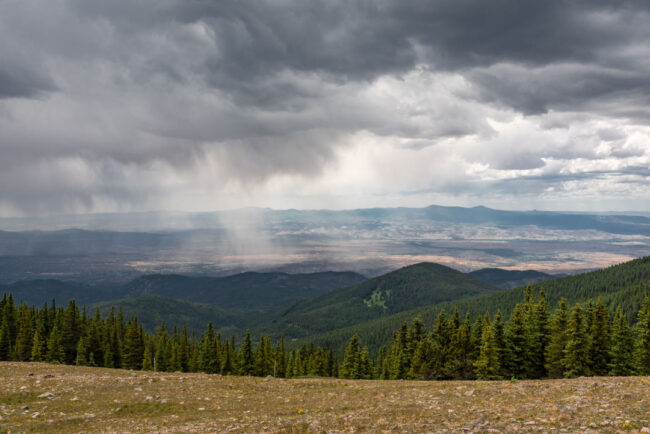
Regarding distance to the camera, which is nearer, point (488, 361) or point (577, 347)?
point (577, 347)

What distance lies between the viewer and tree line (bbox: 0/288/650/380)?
5594cm

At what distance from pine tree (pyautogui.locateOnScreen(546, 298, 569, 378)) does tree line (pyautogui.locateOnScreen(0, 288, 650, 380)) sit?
13 cm

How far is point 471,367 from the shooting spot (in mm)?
61906

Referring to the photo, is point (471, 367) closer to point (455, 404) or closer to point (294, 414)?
point (455, 404)

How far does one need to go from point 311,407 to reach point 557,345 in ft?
148

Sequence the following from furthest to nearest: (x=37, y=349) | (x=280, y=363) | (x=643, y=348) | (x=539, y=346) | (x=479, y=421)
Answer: (x=280, y=363) < (x=37, y=349) < (x=539, y=346) < (x=643, y=348) < (x=479, y=421)

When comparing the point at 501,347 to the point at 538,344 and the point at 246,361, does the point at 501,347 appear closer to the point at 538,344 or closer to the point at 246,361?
the point at 538,344

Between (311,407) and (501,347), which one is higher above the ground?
(311,407)

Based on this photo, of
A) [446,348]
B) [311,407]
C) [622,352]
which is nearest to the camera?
[311,407]

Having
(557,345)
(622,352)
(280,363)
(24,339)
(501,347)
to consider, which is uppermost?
(557,345)

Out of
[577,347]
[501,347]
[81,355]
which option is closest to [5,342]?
[81,355]

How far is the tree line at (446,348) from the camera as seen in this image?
184 ft

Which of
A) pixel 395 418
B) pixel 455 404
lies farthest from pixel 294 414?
pixel 455 404

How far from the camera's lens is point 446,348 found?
6488cm
